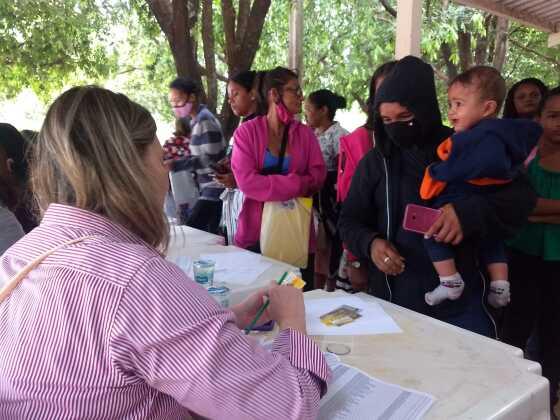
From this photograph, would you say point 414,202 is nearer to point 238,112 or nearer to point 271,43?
point 238,112

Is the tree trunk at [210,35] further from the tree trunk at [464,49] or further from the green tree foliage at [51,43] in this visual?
the tree trunk at [464,49]

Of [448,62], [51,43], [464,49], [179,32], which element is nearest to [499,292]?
[179,32]

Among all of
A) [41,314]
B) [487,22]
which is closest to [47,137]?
[41,314]

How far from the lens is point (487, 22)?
8.02 m

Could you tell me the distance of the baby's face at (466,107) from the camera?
1.95m

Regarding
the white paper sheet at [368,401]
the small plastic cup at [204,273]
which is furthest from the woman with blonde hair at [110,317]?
the small plastic cup at [204,273]

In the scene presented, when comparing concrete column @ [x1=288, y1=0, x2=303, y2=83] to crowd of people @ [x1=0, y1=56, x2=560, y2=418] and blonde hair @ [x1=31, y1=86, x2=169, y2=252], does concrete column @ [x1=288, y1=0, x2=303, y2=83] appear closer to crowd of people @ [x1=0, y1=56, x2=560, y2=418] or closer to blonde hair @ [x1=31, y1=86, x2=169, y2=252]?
crowd of people @ [x1=0, y1=56, x2=560, y2=418]

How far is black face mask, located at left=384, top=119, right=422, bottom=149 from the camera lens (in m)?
1.82

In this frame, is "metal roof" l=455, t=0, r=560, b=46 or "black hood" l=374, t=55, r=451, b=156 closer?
"black hood" l=374, t=55, r=451, b=156

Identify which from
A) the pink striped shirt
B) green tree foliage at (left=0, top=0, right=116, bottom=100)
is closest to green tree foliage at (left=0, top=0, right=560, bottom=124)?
green tree foliage at (left=0, top=0, right=116, bottom=100)

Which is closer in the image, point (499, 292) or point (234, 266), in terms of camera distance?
point (499, 292)

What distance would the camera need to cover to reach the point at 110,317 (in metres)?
0.73

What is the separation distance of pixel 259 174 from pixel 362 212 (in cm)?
91

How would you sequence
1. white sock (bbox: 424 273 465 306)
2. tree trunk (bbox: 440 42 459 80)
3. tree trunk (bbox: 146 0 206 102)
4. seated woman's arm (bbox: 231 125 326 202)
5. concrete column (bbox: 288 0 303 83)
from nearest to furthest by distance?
white sock (bbox: 424 273 465 306), seated woman's arm (bbox: 231 125 326 202), tree trunk (bbox: 146 0 206 102), concrete column (bbox: 288 0 303 83), tree trunk (bbox: 440 42 459 80)
